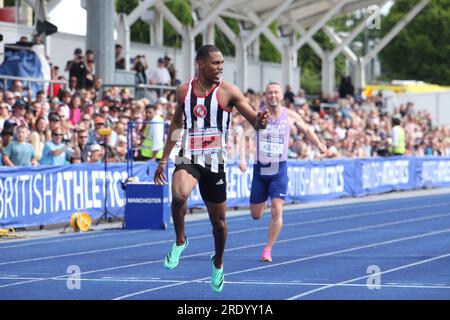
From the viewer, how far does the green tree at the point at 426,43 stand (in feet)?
317

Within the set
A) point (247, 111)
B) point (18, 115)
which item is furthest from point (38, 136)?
point (247, 111)

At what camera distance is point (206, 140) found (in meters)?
11.1

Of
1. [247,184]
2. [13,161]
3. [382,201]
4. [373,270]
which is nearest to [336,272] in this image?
[373,270]

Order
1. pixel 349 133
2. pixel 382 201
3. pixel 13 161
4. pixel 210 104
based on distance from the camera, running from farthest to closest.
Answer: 1. pixel 349 133
2. pixel 382 201
3. pixel 13 161
4. pixel 210 104

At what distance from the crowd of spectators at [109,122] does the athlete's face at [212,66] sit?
240 inches

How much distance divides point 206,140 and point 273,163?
432 cm

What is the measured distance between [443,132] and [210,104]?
3407cm

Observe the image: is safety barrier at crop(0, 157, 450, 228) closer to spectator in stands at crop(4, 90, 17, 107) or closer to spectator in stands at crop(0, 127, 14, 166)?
spectator in stands at crop(0, 127, 14, 166)

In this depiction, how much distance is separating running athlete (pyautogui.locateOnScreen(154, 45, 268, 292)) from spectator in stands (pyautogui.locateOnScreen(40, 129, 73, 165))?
1009 cm

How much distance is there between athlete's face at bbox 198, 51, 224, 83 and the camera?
430 inches

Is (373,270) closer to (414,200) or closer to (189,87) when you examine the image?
(189,87)

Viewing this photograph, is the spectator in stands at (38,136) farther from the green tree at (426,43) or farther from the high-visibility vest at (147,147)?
the green tree at (426,43)

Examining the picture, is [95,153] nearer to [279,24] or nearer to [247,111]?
[247,111]

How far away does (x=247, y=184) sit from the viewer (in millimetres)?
27266
